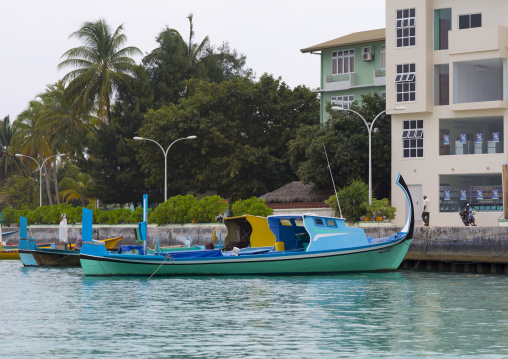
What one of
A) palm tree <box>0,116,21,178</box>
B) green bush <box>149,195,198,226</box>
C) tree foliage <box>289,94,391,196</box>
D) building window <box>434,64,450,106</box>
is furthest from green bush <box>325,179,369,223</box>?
palm tree <box>0,116,21,178</box>

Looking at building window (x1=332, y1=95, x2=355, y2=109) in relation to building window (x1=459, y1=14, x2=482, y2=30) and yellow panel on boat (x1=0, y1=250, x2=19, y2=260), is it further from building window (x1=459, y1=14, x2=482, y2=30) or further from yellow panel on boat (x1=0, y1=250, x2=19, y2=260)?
yellow panel on boat (x1=0, y1=250, x2=19, y2=260)

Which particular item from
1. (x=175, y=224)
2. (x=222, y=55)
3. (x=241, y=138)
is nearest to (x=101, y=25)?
(x=222, y=55)

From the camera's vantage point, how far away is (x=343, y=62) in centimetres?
6600

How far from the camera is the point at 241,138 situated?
7194cm

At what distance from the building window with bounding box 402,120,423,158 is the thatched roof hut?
7069 millimetres

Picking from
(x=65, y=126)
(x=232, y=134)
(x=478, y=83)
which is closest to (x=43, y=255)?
(x=232, y=134)

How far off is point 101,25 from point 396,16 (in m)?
32.7

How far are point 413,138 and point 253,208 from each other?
433 inches

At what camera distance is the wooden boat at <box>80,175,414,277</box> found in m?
38.6

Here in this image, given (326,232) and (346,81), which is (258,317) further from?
(346,81)

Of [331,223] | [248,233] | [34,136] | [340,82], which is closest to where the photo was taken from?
[331,223]

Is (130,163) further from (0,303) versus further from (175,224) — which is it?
(0,303)

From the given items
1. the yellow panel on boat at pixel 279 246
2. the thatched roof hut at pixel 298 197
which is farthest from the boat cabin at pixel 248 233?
the thatched roof hut at pixel 298 197

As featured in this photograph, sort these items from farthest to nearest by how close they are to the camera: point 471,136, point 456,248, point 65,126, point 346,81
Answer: point 65,126 → point 346,81 → point 471,136 → point 456,248
